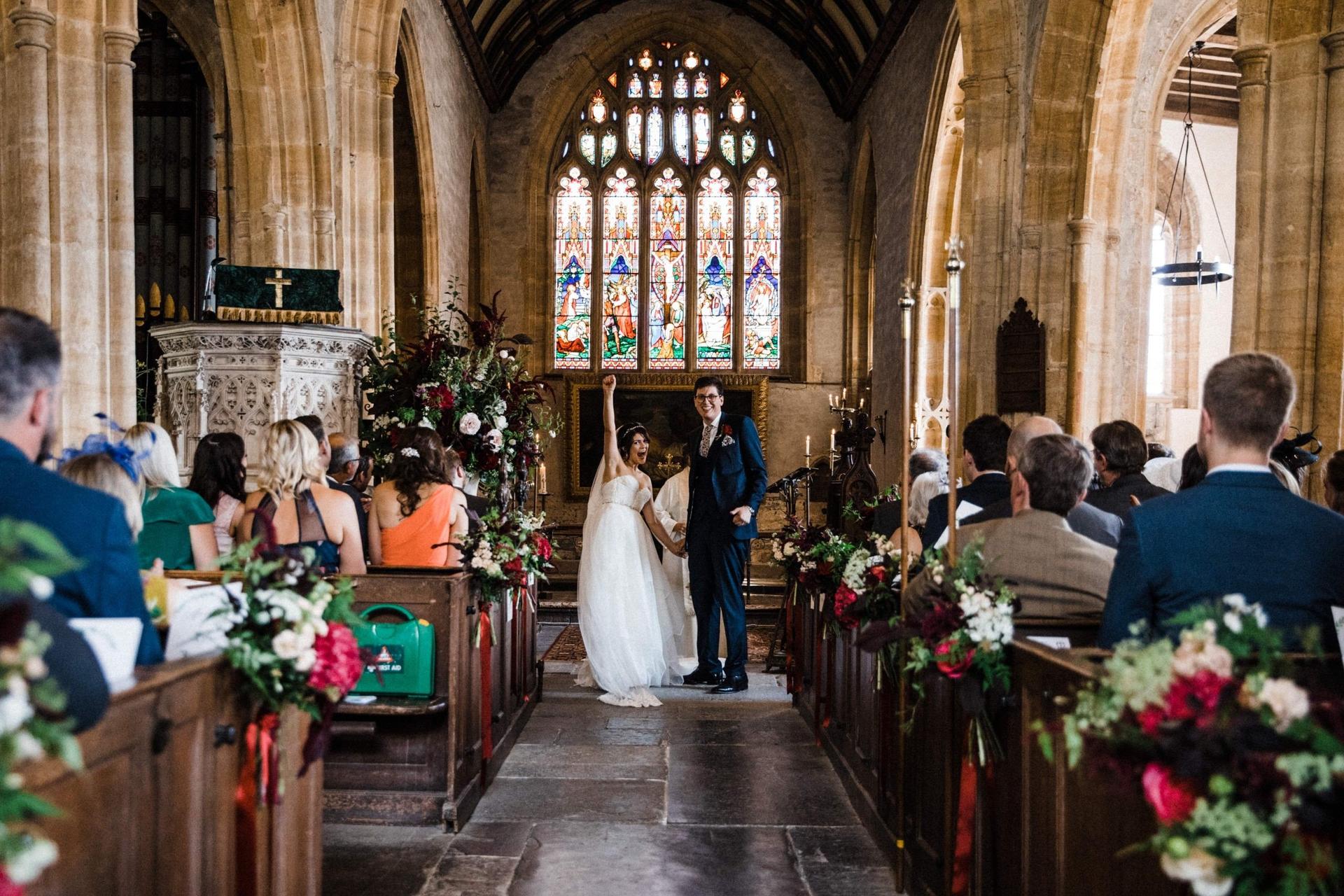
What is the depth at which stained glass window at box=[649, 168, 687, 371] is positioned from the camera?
55.8 feet

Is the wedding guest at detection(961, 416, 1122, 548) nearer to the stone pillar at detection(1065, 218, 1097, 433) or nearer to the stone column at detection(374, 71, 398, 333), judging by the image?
the stone pillar at detection(1065, 218, 1097, 433)

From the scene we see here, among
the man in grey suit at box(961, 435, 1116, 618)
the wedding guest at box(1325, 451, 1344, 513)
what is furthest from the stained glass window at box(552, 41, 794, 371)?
the man in grey suit at box(961, 435, 1116, 618)

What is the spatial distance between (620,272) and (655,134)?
7.14 feet

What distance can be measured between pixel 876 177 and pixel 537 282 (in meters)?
5.14

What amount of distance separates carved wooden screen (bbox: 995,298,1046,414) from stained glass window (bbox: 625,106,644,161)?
9687 millimetres

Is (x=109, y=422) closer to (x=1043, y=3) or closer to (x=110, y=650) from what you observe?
(x=110, y=650)

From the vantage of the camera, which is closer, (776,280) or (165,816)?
(165,816)

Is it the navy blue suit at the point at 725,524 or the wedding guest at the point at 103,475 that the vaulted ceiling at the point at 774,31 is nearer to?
the navy blue suit at the point at 725,524

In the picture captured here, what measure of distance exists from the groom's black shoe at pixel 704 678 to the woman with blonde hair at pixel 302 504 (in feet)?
10.1

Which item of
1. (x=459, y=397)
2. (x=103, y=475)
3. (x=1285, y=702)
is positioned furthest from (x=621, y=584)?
(x=1285, y=702)

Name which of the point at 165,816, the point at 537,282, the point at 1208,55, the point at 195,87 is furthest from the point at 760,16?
the point at 165,816

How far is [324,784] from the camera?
394 centimetres

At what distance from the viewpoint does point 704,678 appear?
6.51 meters

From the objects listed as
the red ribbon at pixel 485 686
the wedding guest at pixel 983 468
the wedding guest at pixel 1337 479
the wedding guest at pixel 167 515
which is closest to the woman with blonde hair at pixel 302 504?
the wedding guest at pixel 167 515
